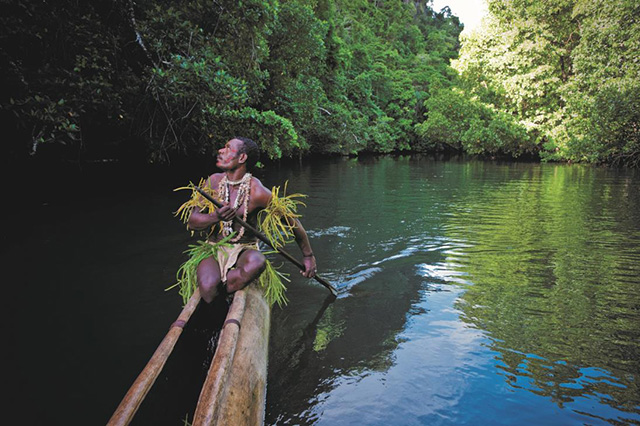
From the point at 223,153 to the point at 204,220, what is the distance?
566 millimetres

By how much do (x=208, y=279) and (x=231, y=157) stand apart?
0.98 m

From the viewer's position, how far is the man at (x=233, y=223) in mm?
2887

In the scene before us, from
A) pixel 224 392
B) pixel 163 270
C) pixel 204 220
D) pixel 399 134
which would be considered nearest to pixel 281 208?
pixel 204 220

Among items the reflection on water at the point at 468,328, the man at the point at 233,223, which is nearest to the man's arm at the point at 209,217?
the man at the point at 233,223

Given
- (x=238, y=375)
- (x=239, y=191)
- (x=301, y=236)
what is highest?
(x=239, y=191)

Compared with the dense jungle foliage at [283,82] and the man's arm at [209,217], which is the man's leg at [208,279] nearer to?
the man's arm at [209,217]

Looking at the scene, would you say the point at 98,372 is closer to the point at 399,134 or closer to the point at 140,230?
the point at 140,230

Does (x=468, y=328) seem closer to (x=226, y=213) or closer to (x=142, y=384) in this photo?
(x=226, y=213)

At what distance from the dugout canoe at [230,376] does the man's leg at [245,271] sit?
269 mm

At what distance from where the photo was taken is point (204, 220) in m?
2.92

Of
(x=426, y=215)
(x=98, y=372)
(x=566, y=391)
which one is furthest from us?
(x=426, y=215)

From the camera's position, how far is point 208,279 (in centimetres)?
285

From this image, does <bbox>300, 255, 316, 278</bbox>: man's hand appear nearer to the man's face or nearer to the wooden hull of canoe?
the wooden hull of canoe

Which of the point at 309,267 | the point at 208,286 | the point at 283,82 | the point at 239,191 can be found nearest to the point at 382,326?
the point at 309,267
